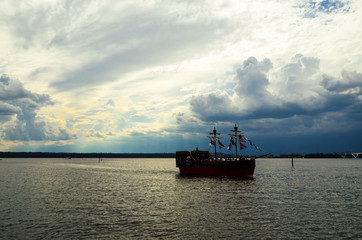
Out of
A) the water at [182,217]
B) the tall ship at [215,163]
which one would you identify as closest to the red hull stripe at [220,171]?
the tall ship at [215,163]

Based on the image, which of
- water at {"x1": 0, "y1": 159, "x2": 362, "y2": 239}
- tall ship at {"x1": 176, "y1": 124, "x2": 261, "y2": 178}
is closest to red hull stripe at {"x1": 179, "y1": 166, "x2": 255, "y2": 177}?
tall ship at {"x1": 176, "y1": 124, "x2": 261, "y2": 178}

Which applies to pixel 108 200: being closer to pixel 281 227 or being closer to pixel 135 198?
pixel 135 198

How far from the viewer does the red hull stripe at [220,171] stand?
76.1 metres

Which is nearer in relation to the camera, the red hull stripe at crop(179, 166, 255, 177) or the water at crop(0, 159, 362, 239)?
the water at crop(0, 159, 362, 239)

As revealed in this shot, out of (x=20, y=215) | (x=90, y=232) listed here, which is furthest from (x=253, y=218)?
(x=20, y=215)

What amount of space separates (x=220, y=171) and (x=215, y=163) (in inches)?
119

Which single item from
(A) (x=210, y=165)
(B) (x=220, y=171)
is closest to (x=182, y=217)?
(B) (x=220, y=171)

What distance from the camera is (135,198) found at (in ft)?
140

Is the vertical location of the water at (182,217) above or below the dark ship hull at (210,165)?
below

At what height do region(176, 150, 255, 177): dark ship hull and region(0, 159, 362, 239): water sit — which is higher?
region(176, 150, 255, 177): dark ship hull

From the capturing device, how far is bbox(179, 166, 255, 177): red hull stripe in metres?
76.1

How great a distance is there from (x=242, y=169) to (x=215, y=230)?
5365 cm

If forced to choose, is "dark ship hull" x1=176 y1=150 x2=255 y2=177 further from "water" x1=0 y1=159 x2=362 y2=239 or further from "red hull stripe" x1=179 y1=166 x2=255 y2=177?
"water" x1=0 y1=159 x2=362 y2=239

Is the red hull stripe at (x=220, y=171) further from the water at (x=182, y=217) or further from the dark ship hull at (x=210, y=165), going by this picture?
the water at (x=182, y=217)
